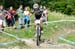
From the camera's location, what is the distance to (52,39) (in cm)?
1512

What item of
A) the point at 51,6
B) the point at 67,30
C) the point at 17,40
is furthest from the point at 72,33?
the point at 51,6

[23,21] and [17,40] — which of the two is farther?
[23,21]

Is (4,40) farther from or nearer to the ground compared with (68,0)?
farther from the ground

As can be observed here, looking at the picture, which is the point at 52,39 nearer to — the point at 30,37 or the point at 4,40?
the point at 30,37

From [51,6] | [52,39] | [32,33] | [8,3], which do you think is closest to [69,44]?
[52,39]

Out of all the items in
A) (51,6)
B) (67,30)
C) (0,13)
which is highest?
(0,13)

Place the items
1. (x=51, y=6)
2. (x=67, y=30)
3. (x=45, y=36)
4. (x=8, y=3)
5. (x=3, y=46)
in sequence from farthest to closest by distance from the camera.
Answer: (x=51, y=6) → (x=8, y=3) → (x=67, y=30) → (x=45, y=36) → (x=3, y=46)

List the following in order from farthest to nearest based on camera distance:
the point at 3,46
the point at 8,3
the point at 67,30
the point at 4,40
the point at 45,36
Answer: the point at 8,3
the point at 67,30
the point at 45,36
the point at 4,40
the point at 3,46

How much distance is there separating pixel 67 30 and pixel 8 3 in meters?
8.31

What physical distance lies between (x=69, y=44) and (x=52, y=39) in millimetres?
1410

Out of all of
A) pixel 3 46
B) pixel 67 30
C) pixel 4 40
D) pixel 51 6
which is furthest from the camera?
pixel 51 6

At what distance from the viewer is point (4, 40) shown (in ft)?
47.4

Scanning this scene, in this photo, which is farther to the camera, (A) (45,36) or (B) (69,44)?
(A) (45,36)

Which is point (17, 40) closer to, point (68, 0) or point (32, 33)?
point (32, 33)
